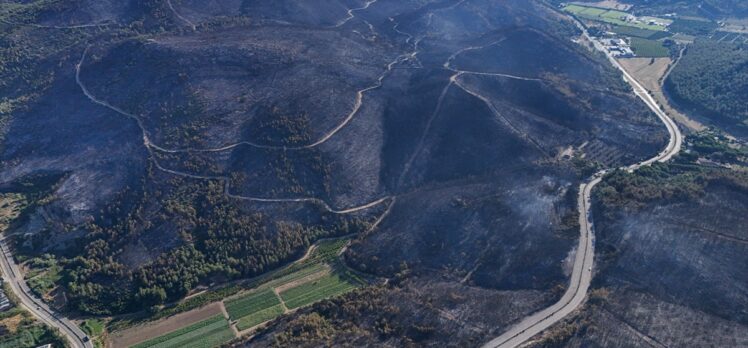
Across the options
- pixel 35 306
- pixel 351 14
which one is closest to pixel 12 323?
pixel 35 306

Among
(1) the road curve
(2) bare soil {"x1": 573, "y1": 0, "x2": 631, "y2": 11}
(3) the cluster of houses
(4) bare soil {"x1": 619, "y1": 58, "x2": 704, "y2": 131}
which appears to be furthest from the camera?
(2) bare soil {"x1": 573, "y1": 0, "x2": 631, "y2": 11}

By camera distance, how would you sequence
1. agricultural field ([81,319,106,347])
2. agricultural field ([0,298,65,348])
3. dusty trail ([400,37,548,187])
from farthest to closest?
dusty trail ([400,37,548,187]), agricultural field ([81,319,106,347]), agricultural field ([0,298,65,348])

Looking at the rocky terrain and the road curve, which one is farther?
the rocky terrain

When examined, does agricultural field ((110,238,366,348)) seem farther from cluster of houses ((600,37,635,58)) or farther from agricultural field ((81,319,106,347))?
cluster of houses ((600,37,635,58))

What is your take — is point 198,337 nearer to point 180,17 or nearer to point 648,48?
point 180,17

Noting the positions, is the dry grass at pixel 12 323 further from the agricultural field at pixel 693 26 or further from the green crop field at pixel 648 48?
the agricultural field at pixel 693 26

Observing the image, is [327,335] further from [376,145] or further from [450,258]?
[376,145]

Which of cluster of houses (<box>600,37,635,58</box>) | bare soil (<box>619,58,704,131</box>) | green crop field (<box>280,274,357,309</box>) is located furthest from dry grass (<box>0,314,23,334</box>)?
cluster of houses (<box>600,37,635,58</box>)

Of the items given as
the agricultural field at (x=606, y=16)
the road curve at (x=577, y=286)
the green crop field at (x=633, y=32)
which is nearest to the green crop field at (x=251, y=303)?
the road curve at (x=577, y=286)

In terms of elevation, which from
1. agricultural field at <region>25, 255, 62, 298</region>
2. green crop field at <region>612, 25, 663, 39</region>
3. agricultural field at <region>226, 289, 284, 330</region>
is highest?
green crop field at <region>612, 25, 663, 39</region>
